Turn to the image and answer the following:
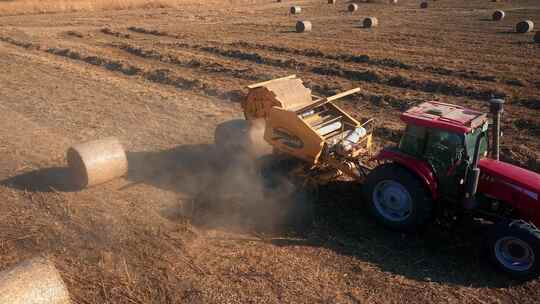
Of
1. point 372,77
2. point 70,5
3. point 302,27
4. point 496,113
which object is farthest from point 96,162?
point 70,5

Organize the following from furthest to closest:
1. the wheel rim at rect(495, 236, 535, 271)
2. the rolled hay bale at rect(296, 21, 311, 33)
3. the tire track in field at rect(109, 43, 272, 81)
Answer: the rolled hay bale at rect(296, 21, 311, 33)
the tire track in field at rect(109, 43, 272, 81)
the wheel rim at rect(495, 236, 535, 271)

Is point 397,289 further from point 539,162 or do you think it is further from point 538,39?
point 538,39

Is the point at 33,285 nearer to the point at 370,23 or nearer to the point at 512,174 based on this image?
the point at 512,174

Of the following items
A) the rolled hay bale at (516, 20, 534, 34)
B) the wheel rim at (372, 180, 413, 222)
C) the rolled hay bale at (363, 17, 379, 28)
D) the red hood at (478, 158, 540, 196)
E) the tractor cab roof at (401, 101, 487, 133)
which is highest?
the rolled hay bale at (363, 17, 379, 28)

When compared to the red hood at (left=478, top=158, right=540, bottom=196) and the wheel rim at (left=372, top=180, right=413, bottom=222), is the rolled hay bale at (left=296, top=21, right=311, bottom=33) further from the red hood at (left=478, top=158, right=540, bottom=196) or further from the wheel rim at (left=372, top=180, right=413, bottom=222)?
the red hood at (left=478, top=158, right=540, bottom=196)

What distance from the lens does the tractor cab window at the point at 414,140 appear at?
6.27m

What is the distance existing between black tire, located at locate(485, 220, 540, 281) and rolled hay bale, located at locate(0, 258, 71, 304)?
5386mm

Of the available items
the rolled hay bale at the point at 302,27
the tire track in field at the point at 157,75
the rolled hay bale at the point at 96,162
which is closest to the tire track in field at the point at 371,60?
the rolled hay bale at the point at 302,27

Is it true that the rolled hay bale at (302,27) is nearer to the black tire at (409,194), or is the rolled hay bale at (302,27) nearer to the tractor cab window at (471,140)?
the black tire at (409,194)

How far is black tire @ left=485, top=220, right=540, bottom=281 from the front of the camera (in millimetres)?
5426

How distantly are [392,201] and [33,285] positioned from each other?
497cm

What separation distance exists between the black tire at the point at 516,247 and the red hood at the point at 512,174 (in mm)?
542

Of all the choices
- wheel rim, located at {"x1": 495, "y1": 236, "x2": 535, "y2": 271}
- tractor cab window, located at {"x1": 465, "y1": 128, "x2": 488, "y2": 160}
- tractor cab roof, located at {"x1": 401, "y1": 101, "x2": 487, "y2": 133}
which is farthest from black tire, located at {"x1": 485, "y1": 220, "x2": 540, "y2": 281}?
tractor cab roof, located at {"x1": 401, "y1": 101, "x2": 487, "y2": 133}

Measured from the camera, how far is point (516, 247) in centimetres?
576
